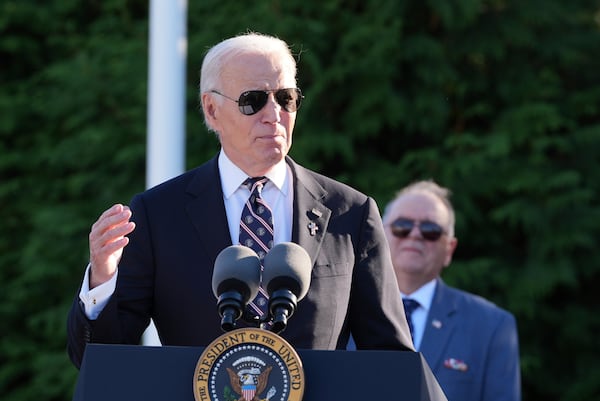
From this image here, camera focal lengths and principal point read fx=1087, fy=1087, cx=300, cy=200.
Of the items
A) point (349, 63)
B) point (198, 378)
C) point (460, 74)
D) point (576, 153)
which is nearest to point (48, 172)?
point (349, 63)

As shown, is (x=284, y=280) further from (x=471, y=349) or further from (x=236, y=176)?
(x=471, y=349)

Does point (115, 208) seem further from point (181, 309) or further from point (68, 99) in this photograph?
point (68, 99)

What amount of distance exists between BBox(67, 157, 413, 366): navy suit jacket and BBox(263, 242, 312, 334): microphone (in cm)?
46

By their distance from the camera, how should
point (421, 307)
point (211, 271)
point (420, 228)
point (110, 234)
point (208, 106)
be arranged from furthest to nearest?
point (420, 228)
point (421, 307)
point (208, 106)
point (211, 271)
point (110, 234)

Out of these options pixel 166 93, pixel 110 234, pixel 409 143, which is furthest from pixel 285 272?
pixel 409 143

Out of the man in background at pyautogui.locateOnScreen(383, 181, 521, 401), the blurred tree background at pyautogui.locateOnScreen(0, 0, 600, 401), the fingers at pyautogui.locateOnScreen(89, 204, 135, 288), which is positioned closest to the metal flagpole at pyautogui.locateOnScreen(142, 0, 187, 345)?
the blurred tree background at pyautogui.locateOnScreen(0, 0, 600, 401)

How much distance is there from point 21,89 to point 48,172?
757mm

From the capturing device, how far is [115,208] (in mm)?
2619

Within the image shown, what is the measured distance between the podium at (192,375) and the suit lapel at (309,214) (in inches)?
23.4

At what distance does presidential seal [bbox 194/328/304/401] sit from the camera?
237cm

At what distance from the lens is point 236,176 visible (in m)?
3.17

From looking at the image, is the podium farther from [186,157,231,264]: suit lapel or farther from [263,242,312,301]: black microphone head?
[186,157,231,264]: suit lapel

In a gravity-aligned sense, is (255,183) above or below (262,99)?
below

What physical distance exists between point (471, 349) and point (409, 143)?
3.51 m
